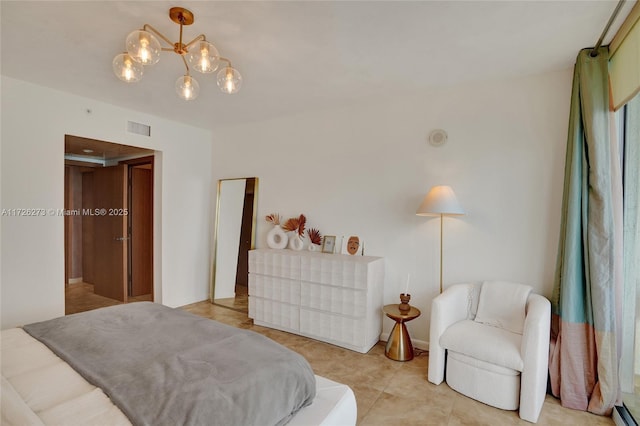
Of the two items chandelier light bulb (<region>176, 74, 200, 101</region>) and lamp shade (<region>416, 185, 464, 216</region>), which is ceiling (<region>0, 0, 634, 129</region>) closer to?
chandelier light bulb (<region>176, 74, 200, 101</region>)

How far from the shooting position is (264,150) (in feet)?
14.3

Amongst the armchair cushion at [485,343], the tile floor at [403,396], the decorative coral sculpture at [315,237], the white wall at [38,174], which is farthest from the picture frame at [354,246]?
the white wall at [38,174]

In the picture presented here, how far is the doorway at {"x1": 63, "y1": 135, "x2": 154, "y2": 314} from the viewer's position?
4715 mm

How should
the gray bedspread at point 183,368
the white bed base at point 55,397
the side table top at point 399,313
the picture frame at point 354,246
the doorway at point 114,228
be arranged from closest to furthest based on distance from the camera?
the white bed base at point 55,397 → the gray bedspread at point 183,368 → the side table top at point 399,313 → the picture frame at point 354,246 → the doorway at point 114,228

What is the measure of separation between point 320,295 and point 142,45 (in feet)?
8.54

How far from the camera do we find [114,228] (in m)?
4.84

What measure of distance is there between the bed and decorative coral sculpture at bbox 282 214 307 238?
6.20 feet

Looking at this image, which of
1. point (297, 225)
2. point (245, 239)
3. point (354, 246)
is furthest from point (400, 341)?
point (245, 239)

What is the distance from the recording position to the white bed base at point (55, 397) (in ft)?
3.97

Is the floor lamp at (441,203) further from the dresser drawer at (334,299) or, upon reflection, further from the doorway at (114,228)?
the doorway at (114,228)

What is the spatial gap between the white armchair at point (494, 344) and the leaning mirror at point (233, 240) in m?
2.70

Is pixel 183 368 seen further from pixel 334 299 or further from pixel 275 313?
pixel 275 313

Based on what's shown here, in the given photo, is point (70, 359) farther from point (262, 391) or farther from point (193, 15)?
point (193, 15)

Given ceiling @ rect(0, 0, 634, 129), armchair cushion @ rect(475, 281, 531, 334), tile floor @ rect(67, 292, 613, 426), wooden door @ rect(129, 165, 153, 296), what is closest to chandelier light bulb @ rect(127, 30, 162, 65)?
ceiling @ rect(0, 0, 634, 129)
